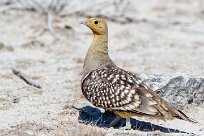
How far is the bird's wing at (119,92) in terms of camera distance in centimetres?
748

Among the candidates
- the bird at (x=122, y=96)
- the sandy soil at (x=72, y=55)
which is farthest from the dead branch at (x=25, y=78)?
the bird at (x=122, y=96)

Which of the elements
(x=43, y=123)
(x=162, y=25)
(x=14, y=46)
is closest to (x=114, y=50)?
(x=14, y=46)

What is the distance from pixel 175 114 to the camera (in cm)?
749

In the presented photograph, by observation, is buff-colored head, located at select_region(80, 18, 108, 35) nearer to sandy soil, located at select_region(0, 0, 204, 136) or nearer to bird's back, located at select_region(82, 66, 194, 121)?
bird's back, located at select_region(82, 66, 194, 121)

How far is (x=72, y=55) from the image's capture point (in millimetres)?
13375

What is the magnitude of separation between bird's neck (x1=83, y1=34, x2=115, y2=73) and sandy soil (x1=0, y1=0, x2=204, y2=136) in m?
0.76

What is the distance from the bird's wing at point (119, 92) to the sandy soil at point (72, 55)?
0.37 meters

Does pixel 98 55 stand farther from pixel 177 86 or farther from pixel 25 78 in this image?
pixel 25 78

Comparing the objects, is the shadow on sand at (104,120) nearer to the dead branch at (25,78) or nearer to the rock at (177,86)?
the rock at (177,86)

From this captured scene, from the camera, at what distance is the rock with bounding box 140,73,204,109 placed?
28.7 feet

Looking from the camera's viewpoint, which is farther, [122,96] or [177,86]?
[177,86]

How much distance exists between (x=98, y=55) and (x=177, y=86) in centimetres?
128

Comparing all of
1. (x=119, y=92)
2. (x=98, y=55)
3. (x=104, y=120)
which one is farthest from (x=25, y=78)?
(x=119, y=92)

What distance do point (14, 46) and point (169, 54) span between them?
135 inches
